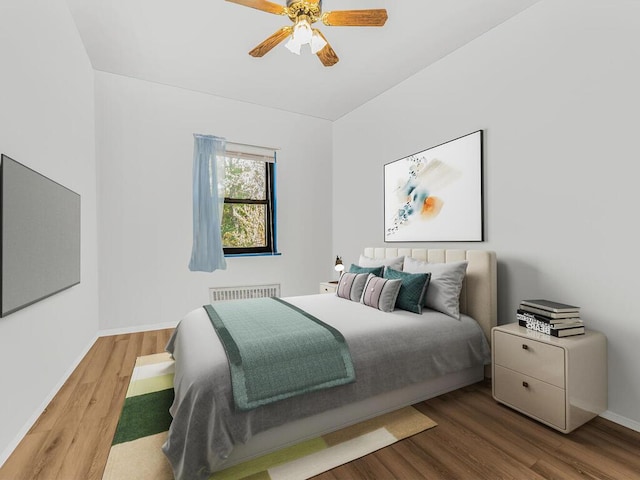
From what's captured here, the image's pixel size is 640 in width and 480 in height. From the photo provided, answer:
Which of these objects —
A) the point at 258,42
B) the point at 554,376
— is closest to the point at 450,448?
the point at 554,376

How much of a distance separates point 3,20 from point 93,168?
1904mm

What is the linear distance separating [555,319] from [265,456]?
181 cm

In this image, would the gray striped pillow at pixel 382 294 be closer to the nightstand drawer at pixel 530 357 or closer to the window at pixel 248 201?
the nightstand drawer at pixel 530 357

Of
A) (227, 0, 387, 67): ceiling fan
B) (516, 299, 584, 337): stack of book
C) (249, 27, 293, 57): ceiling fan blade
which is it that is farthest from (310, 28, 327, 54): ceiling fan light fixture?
(516, 299, 584, 337): stack of book

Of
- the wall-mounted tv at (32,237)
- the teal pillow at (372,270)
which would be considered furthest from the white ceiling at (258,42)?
the teal pillow at (372,270)

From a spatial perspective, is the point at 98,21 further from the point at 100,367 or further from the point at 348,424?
the point at 348,424

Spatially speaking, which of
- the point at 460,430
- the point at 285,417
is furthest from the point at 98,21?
the point at 460,430

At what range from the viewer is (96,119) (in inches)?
135

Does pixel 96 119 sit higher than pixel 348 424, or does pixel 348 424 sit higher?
pixel 96 119

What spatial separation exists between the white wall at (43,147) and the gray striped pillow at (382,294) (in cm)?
223

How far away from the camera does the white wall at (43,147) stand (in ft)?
5.41

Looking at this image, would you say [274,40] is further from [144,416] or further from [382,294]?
[144,416]

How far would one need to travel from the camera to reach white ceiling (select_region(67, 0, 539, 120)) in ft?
7.95

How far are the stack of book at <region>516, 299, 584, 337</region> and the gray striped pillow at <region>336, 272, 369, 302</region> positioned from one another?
1.26 meters
